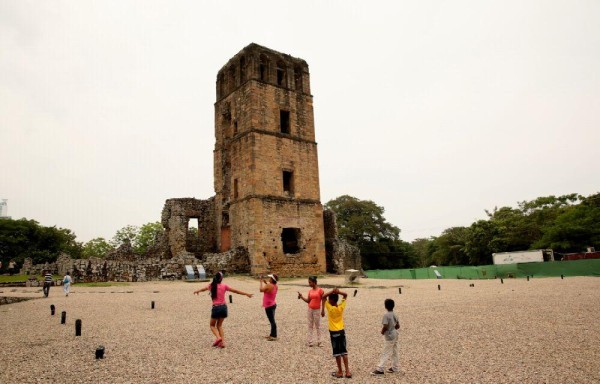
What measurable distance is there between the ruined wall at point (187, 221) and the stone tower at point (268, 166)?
0.88m

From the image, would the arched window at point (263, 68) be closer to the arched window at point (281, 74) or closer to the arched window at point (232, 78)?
the arched window at point (281, 74)

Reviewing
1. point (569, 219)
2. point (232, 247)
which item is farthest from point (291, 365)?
point (569, 219)

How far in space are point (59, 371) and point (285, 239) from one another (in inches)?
874

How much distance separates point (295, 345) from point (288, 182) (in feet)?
66.1

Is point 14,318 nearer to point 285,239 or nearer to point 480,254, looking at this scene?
point 285,239

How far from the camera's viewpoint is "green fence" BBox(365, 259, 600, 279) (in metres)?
22.8

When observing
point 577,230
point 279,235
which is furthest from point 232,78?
point 577,230

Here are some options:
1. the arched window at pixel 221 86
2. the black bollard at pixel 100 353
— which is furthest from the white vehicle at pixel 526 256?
the black bollard at pixel 100 353

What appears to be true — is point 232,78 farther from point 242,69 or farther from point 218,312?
point 218,312

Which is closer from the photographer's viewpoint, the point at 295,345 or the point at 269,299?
the point at 295,345

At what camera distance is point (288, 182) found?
26547mm

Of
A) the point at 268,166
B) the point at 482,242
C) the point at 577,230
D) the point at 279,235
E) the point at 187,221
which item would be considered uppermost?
the point at 268,166

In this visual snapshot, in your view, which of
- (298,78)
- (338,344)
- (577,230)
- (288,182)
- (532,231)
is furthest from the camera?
(532,231)

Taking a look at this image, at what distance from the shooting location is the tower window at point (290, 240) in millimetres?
26453
